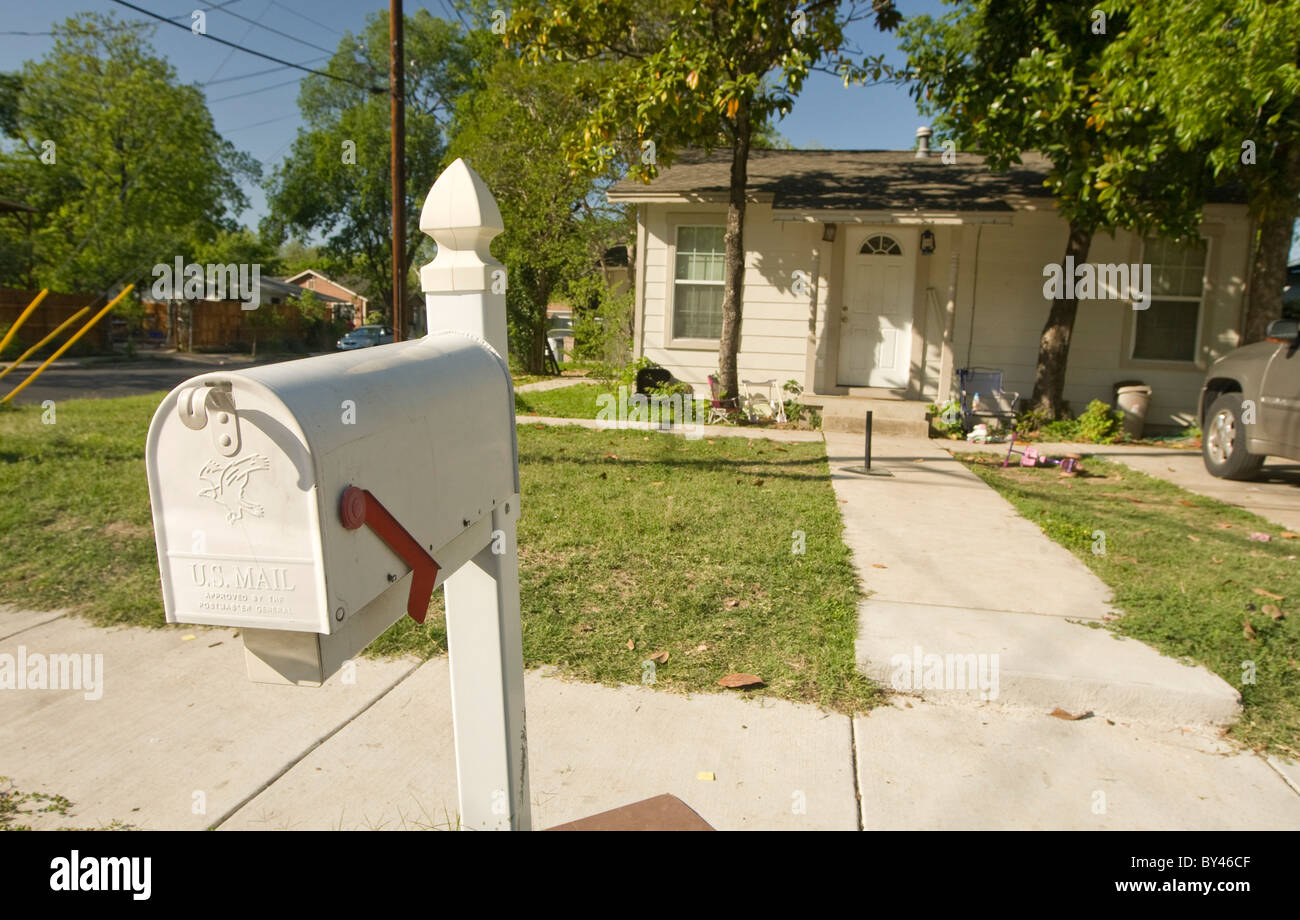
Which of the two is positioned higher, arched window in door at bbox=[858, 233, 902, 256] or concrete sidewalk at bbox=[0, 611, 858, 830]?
arched window in door at bbox=[858, 233, 902, 256]

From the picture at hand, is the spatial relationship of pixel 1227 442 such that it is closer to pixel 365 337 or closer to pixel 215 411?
pixel 215 411

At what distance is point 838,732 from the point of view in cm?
325

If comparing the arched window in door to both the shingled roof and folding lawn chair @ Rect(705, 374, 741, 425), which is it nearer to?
the shingled roof

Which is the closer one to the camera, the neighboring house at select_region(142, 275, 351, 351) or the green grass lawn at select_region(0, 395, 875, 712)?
the green grass lawn at select_region(0, 395, 875, 712)

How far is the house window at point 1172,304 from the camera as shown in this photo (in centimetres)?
1165

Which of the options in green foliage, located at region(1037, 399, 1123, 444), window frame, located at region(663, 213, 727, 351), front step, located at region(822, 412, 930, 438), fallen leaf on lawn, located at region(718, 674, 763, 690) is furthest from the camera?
window frame, located at region(663, 213, 727, 351)

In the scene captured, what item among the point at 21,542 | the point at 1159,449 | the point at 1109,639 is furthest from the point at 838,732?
the point at 1159,449

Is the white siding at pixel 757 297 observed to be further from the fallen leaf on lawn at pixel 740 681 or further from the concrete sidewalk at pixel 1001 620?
the fallen leaf on lawn at pixel 740 681

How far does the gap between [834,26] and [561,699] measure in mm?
9108

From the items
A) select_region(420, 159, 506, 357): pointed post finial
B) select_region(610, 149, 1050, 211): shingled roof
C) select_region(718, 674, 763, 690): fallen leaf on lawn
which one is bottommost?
select_region(718, 674, 763, 690): fallen leaf on lawn

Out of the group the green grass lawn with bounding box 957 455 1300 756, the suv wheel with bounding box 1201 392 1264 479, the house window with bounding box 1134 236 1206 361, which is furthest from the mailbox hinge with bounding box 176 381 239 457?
the house window with bounding box 1134 236 1206 361

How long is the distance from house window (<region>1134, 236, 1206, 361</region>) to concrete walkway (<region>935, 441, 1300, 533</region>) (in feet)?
7.24

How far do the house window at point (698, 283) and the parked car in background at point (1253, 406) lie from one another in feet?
21.5

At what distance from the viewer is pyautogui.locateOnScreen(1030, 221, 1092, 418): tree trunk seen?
1108 cm
